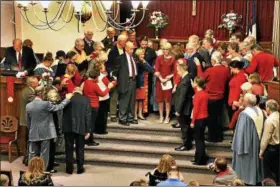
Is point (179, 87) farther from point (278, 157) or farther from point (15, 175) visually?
point (15, 175)

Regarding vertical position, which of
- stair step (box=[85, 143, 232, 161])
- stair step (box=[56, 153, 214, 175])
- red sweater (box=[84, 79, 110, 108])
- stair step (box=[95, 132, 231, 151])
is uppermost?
red sweater (box=[84, 79, 110, 108])

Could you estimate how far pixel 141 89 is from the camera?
9.48 m

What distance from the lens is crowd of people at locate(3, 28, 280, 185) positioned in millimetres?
7621

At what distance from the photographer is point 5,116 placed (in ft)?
29.9

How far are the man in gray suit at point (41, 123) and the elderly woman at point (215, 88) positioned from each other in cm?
213

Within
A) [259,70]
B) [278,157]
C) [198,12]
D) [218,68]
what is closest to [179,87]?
[218,68]

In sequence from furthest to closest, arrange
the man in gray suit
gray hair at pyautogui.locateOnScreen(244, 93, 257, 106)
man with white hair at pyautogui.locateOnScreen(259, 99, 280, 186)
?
1. the man in gray suit
2. gray hair at pyautogui.locateOnScreen(244, 93, 257, 106)
3. man with white hair at pyautogui.locateOnScreen(259, 99, 280, 186)

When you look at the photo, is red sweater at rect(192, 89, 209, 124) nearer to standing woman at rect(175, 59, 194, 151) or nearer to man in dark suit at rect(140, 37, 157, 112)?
standing woman at rect(175, 59, 194, 151)

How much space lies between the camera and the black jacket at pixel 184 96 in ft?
27.9

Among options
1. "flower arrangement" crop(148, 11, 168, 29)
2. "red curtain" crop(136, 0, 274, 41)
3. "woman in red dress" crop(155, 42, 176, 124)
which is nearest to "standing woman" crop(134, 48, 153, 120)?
"woman in red dress" crop(155, 42, 176, 124)

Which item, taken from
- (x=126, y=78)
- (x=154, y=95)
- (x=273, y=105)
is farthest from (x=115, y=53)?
(x=273, y=105)

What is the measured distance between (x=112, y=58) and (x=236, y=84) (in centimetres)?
217

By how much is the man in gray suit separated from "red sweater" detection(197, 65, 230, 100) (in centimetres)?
210

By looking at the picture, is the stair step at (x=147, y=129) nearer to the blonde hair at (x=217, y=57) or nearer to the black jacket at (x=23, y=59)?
the blonde hair at (x=217, y=57)
